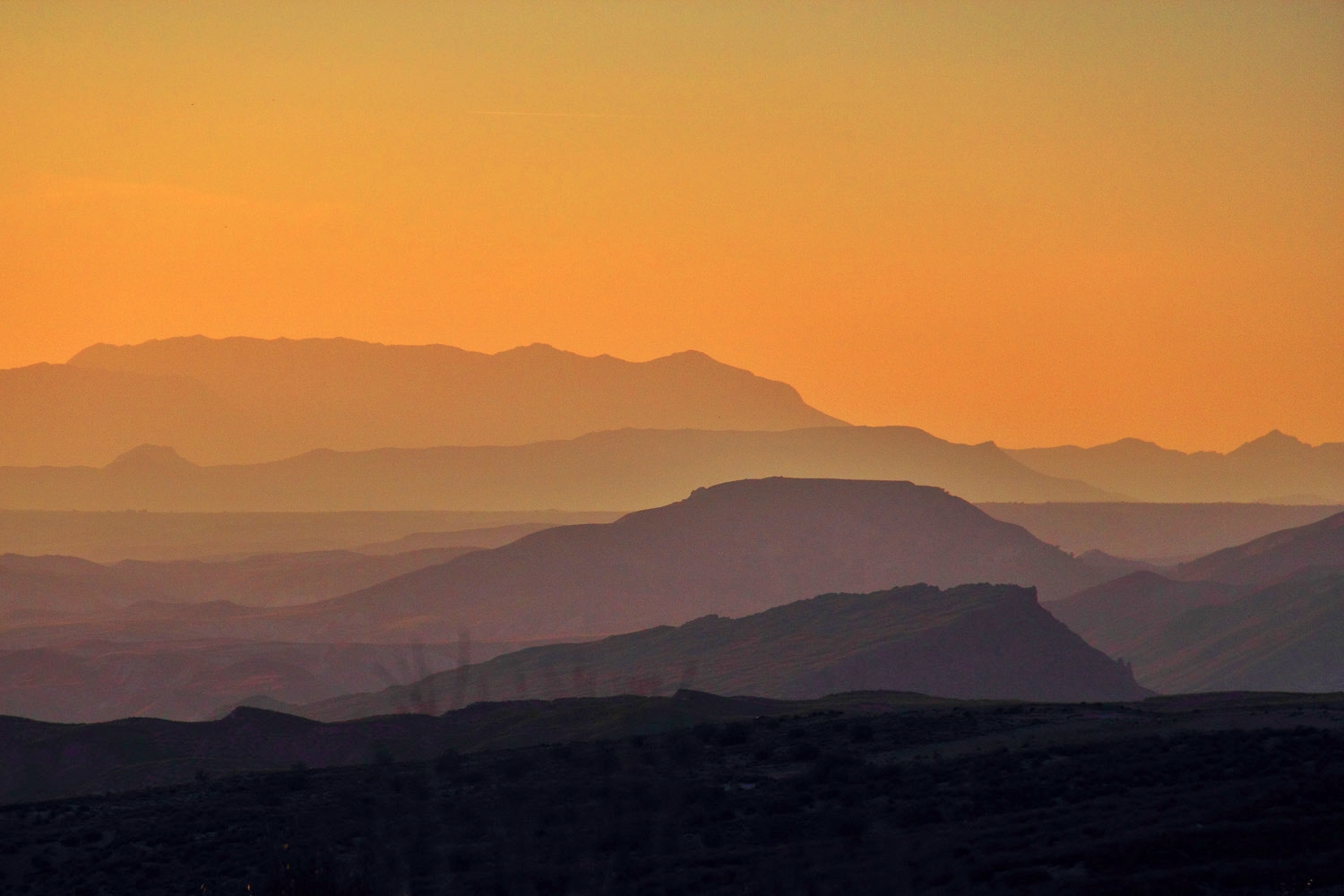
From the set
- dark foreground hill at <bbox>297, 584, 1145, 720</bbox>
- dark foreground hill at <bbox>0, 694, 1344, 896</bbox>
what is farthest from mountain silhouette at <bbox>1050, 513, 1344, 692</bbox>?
dark foreground hill at <bbox>0, 694, 1344, 896</bbox>

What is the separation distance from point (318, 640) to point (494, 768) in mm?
153998

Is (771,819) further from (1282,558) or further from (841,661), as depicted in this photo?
(1282,558)

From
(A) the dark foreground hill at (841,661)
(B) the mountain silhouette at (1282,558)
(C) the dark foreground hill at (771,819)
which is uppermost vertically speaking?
(B) the mountain silhouette at (1282,558)

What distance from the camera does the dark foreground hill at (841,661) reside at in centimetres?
10475

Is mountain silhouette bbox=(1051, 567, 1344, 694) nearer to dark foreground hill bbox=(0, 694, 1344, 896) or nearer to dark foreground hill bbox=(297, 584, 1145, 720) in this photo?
dark foreground hill bbox=(297, 584, 1145, 720)

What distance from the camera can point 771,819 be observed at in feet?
101

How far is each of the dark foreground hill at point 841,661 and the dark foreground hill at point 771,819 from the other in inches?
2348

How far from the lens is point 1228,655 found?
146250 mm

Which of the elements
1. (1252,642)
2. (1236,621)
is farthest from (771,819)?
(1236,621)

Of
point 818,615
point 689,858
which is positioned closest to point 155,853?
point 689,858

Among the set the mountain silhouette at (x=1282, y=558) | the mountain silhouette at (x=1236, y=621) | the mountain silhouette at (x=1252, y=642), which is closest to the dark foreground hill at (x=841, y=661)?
the mountain silhouette at (x=1252, y=642)

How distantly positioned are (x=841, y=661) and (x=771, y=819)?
77.7 meters

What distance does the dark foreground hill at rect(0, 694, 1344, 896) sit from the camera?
2589 centimetres

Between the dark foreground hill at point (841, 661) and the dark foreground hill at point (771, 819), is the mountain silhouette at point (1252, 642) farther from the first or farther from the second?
the dark foreground hill at point (771, 819)
